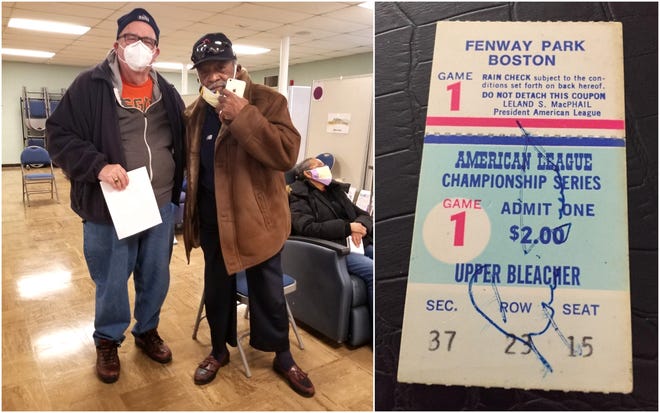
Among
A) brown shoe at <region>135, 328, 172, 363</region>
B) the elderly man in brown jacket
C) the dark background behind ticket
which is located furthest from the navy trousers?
the dark background behind ticket

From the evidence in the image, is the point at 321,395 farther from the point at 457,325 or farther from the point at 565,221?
the point at 565,221

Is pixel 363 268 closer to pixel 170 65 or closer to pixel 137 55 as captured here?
pixel 137 55

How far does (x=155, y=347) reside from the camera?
2189 millimetres

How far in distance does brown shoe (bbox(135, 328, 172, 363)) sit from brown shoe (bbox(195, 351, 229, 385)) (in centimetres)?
22

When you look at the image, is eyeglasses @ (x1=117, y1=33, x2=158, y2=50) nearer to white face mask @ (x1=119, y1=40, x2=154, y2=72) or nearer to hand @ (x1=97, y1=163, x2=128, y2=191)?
white face mask @ (x1=119, y1=40, x2=154, y2=72)

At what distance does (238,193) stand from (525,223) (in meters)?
1.11

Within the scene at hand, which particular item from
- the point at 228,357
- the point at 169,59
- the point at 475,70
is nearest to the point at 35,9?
the point at 169,59

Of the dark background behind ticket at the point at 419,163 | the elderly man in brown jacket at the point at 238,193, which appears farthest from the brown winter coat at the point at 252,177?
the dark background behind ticket at the point at 419,163

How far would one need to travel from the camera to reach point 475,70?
2.67ft

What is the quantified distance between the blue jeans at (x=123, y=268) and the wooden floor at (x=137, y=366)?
23 centimetres

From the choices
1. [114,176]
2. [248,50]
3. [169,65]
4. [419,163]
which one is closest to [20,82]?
[169,65]

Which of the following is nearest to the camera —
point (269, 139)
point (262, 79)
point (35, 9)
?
point (269, 139)

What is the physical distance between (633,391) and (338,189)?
1.88 meters

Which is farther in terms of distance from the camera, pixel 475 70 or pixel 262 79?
pixel 262 79
